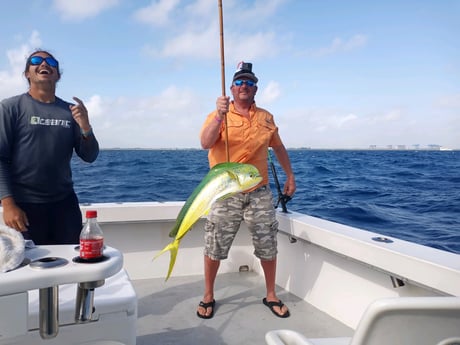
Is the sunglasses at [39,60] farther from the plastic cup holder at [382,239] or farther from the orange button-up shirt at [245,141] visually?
the plastic cup holder at [382,239]

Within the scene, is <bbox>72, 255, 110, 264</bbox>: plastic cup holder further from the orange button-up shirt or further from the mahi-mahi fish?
the orange button-up shirt

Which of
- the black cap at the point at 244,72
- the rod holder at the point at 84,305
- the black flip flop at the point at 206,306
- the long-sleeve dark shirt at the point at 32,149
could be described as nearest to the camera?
the rod holder at the point at 84,305

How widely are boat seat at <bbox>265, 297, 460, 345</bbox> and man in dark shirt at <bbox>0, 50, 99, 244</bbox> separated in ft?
5.82

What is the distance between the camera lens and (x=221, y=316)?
2742mm

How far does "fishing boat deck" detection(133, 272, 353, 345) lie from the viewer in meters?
2.44

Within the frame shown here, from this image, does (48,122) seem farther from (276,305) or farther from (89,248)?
(276,305)

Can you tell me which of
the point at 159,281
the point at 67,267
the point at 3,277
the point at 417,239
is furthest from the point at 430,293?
the point at 417,239

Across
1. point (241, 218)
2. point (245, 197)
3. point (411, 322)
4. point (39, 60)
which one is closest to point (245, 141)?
point (245, 197)

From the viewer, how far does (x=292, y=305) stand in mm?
2936

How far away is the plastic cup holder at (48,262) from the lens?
111cm

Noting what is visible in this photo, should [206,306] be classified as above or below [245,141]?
below

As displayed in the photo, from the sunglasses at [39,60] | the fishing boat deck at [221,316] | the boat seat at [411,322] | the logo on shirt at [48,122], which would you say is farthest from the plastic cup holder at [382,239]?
the sunglasses at [39,60]

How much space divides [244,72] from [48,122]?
51.2 inches

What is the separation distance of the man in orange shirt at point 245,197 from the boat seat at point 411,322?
1.76 metres
